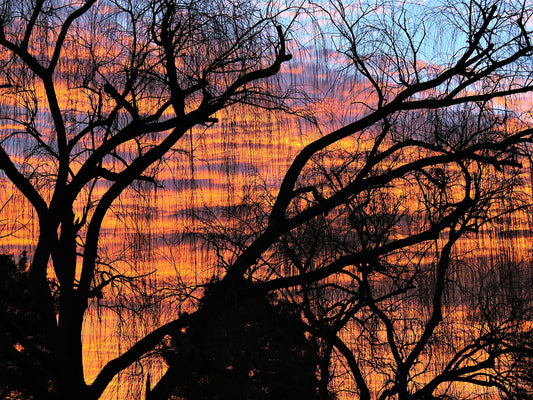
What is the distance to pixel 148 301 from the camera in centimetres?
944

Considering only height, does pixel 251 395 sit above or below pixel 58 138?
below

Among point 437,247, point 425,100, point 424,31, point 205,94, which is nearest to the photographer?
point 205,94

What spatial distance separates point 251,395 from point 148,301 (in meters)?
2.24

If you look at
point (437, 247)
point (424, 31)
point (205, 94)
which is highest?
point (424, 31)

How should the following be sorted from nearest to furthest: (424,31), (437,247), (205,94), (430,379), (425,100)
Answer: (205,94)
(425,100)
(424,31)
(437,247)
(430,379)

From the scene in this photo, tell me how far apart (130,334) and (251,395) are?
2108mm

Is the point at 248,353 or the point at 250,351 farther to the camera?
the point at 248,353

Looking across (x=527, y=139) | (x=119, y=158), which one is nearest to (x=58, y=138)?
(x=119, y=158)

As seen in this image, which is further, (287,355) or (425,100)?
(287,355)

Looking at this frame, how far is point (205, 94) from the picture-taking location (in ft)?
26.9

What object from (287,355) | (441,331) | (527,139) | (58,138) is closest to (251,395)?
(287,355)

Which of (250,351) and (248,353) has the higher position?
(250,351)

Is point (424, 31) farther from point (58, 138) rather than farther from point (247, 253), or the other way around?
point (58, 138)

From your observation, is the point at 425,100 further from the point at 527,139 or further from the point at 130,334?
the point at 130,334
